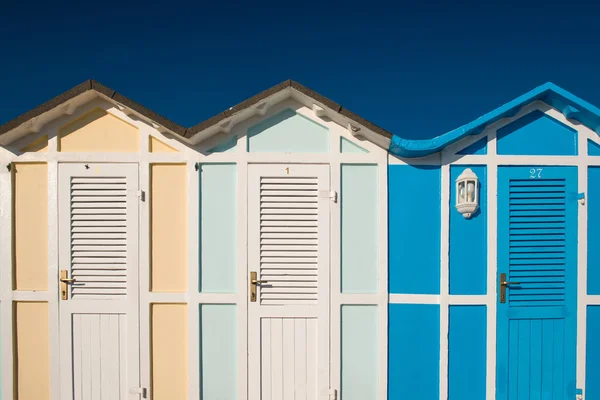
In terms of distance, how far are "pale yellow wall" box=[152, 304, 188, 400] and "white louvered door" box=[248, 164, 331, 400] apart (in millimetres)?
676

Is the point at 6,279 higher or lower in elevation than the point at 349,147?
lower

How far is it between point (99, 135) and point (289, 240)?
2.21m

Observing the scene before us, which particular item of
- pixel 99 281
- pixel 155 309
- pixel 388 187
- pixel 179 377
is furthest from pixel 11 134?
pixel 388 187

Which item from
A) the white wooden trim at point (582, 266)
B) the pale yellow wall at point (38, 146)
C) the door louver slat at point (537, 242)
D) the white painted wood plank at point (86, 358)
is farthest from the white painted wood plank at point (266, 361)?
the white wooden trim at point (582, 266)

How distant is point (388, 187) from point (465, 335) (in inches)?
66.2

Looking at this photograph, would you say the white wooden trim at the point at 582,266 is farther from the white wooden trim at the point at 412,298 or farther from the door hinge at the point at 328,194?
the door hinge at the point at 328,194

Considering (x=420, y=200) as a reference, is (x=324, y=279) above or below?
below

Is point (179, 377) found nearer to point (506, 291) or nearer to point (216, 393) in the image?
point (216, 393)

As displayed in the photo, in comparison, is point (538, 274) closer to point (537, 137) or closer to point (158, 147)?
point (537, 137)

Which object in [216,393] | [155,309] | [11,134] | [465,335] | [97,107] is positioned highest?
[97,107]

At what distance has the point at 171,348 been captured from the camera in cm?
368

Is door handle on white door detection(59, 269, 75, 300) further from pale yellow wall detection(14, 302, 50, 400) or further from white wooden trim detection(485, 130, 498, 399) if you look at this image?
white wooden trim detection(485, 130, 498, 399)

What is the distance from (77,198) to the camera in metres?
3.67

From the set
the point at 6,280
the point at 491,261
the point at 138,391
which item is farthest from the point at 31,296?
the point at 491,261
